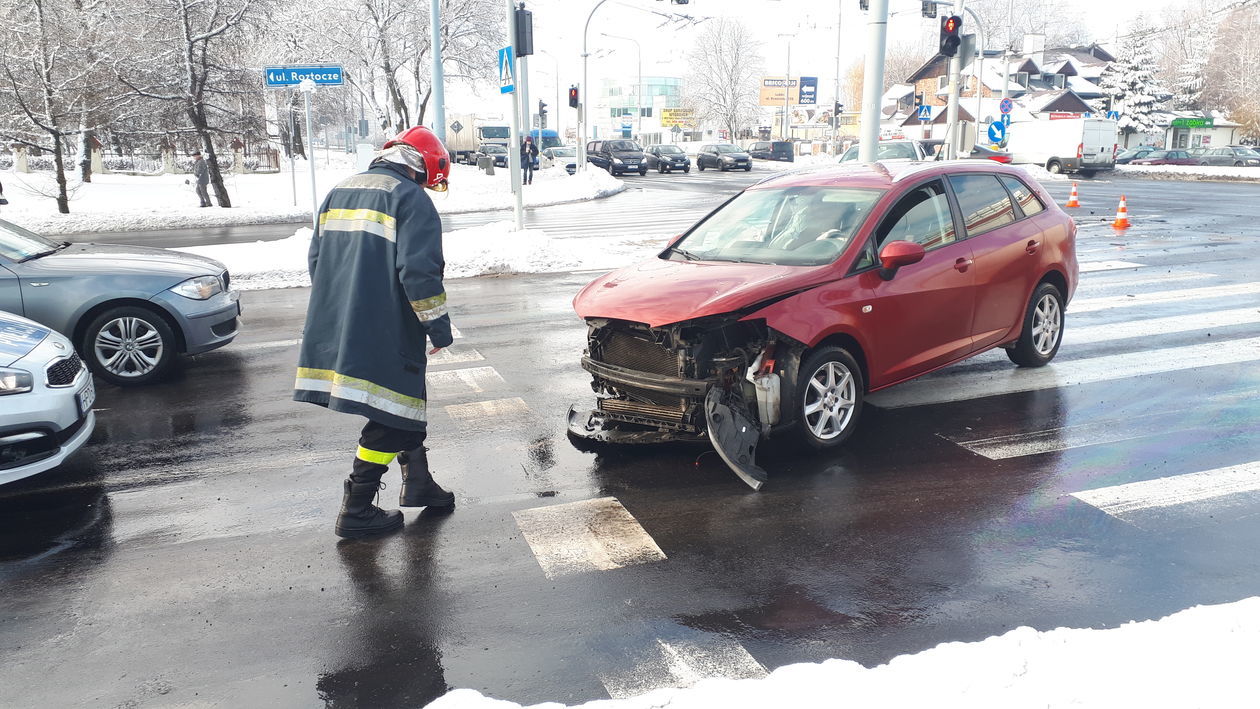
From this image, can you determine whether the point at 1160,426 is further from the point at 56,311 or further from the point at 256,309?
the point at 256,309

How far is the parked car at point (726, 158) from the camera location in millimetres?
50656

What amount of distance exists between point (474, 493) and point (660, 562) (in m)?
1.39

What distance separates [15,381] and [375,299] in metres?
2.33

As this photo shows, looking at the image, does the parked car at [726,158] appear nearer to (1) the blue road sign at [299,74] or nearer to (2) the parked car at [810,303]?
(1) the blue road sign at [299,74]

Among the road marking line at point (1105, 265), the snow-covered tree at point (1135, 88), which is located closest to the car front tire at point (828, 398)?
the road marking line at point (1105, 265)

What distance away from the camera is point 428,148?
15.5 ft

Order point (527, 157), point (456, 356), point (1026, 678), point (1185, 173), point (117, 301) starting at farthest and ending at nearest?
1. point (1185, 173)
2. point (527, 157)
3. point (456, 356)
4. point (117, 301)
5. point (1026, 678)

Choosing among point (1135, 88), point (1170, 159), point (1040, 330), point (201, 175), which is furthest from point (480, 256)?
point (1135, 88)

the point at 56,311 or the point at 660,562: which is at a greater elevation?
the point at 56,311

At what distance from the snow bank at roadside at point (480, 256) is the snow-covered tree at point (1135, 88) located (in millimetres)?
64775

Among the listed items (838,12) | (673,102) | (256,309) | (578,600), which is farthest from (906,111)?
(578,600)

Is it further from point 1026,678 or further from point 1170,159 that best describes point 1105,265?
point 1170,159

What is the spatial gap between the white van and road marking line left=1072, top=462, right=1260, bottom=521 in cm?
3999

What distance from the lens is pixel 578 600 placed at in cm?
409
